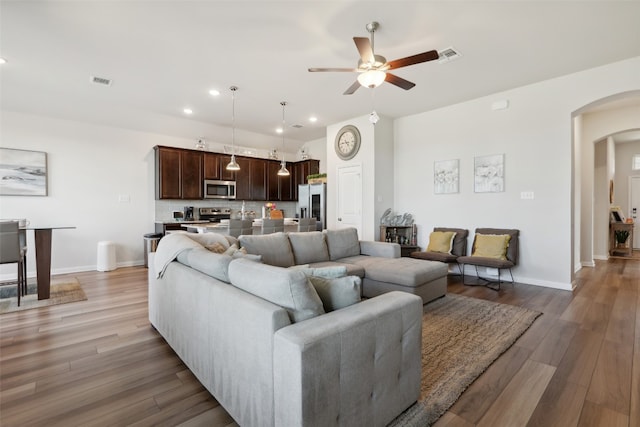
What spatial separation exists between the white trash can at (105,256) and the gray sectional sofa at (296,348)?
4609mm

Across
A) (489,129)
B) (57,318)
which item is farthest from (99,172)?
(489,129)

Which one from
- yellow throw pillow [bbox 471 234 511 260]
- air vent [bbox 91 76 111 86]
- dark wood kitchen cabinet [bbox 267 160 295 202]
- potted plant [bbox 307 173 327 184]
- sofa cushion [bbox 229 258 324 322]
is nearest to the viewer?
sofa cushion [bbox 229 258 324 322]

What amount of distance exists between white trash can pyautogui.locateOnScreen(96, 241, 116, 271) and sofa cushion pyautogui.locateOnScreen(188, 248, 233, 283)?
4402 millimetres

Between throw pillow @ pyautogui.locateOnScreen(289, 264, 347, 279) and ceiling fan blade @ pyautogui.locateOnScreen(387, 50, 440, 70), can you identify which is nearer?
throw pillow @ pyautogui.locateOnScreen(289, 264, 347, 279)

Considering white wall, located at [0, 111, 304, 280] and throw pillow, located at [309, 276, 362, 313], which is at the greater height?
white wall, located at [0, 111, 304, 280]

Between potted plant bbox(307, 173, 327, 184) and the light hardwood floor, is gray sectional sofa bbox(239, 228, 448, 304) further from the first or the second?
potted plant bbox(307, 173, 327, 184)

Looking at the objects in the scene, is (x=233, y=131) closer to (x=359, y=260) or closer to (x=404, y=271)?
(x=359, y=260)

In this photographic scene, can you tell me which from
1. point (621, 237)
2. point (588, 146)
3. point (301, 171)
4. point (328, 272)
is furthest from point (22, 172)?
point (621, 237)

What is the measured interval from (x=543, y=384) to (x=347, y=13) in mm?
3235

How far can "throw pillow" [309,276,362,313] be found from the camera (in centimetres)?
163

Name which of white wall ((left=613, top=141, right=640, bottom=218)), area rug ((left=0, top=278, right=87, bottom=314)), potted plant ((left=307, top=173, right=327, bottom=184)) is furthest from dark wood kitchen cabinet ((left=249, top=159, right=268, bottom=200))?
white wall ((left=613, top=141, right=640, bottom=218))

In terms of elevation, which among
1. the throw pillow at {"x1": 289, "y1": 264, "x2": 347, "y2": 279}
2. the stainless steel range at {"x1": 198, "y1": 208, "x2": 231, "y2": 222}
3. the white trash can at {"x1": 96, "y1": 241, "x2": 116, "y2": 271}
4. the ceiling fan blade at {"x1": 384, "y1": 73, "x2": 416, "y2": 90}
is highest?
the ceiling fan blade at {"x1": 384, "y1": 73, "x2": 416, "y2": 90}

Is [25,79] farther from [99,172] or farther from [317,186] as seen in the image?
[317,186]

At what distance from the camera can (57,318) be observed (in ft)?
10.3
